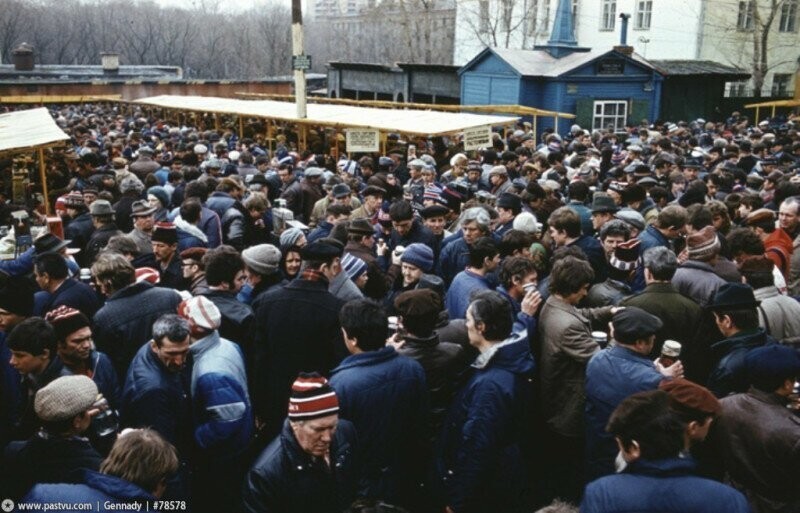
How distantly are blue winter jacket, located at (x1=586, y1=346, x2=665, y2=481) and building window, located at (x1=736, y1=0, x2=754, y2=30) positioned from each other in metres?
39.5

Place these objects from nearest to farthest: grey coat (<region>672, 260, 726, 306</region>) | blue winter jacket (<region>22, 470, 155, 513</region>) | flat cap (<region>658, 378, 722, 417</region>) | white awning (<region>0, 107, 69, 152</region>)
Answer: blue winter jacket (<region>22, 470, 155, 513</region>) → flat cap (<region>658, 378, 722, 417</region>) → grey coat (<region>672, 260, 726, 306</region>) → white awning (<region>0, 107, 69, 152</region>)

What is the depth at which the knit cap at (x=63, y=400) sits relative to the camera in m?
3.11

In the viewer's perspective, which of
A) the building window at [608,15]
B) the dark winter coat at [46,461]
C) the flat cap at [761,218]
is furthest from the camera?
the building window at [608,15]

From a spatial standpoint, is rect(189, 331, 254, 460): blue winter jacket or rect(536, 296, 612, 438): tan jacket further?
rect(536, 296, 612, 438): tan jacket

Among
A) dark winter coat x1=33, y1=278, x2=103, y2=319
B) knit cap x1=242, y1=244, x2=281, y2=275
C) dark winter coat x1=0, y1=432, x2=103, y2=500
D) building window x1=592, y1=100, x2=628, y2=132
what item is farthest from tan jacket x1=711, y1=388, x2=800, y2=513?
building window x1=592, y1=100, x2=628, y2=132

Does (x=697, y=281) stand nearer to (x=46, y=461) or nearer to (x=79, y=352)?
(x=79, y=352)

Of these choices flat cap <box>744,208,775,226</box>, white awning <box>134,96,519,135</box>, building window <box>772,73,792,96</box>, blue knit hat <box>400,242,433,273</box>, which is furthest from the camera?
building window <box>772,73,792,96</box>

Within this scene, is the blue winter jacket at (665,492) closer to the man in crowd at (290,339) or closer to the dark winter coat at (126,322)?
the man in crowd at (290,339)

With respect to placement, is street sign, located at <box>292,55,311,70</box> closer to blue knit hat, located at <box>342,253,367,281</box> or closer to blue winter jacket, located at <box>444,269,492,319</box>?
blue knit hat, located at <box>342,253,367,281</box>

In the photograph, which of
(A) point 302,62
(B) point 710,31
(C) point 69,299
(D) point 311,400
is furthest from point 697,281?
(B) point 710,31

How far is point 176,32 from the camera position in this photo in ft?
283

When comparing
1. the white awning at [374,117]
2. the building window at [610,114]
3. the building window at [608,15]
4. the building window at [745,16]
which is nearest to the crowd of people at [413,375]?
the white awning at [374,117]

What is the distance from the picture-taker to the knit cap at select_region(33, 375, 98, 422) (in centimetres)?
311

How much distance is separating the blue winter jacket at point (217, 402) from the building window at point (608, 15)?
4493cm
